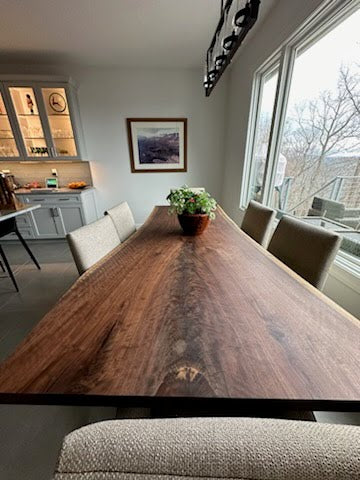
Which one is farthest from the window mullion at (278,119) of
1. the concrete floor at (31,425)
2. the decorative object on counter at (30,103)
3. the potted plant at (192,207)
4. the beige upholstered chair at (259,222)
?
the decorative object on counter at (30,103)

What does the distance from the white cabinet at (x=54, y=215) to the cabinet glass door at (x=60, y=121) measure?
0.74m

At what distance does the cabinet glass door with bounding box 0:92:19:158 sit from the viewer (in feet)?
10.9

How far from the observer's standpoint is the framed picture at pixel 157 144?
364 centimetres

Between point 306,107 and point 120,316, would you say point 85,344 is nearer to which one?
point 120,316

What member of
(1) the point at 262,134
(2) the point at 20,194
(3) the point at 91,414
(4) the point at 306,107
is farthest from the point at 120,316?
(2) the point at 20,194

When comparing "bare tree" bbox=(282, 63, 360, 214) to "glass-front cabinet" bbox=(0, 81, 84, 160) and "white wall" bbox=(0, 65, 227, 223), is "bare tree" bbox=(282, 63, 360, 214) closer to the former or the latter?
"white wall" bbox=(0, 65, 227, 223)

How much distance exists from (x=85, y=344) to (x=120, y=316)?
0.14 m

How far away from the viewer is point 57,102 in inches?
130

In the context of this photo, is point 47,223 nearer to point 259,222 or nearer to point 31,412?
point 31,412

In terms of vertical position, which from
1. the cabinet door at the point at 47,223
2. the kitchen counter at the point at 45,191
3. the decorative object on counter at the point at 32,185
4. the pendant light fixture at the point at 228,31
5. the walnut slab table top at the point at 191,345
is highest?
the pendant light fixture at the point at 228,31

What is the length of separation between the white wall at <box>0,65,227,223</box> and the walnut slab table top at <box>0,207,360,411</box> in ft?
10.7

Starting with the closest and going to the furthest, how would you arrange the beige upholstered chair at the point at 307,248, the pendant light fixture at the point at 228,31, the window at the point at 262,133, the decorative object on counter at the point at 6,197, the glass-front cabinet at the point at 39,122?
the pendant light fixture at the point at 228,31
the beige upholstered chair at the point at 307,248
the decorative object on counter at the point at 6,197
the window at the point at 262,133
the glass-front cabinet at the point at 39,122

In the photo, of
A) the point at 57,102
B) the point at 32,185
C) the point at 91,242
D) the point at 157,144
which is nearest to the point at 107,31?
the point at 57,102

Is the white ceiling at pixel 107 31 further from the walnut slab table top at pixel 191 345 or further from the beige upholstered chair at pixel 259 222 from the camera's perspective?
the walnut slab table top at pixel 191 345
